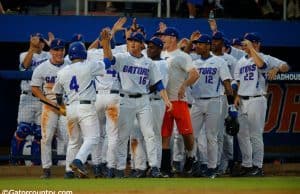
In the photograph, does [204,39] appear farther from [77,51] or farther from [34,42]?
[34,42]

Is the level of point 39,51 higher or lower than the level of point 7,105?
higher

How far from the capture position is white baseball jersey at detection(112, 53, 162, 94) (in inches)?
531

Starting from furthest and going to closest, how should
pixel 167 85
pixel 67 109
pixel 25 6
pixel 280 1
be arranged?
pixel 280 1
pixel 25 6
pixel 167 85
pixel 67 109

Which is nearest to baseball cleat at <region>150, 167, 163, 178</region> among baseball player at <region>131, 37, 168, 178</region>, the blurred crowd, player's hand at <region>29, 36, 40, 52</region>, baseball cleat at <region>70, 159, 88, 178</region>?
baseball player at <region>131, 37, 168, 178</region>

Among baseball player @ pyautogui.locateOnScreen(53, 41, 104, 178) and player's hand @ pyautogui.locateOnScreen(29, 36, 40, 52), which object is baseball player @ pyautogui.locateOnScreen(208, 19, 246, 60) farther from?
baseball player @ pyautogui.locateOnScreen(53, 41, 104, 178)

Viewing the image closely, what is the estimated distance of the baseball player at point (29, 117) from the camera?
15.6 m

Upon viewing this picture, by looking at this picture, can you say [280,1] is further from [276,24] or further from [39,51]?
[39,51]

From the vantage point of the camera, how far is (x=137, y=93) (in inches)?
534

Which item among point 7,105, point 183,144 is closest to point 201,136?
point 183,144

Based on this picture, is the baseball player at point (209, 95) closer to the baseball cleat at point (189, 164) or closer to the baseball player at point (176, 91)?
the baseball cleat at point (189, 164)

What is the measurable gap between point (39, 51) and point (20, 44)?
146 cm

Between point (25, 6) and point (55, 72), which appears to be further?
point (25, 6)

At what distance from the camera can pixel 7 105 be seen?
16.9m

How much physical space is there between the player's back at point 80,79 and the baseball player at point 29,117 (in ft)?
7.87
